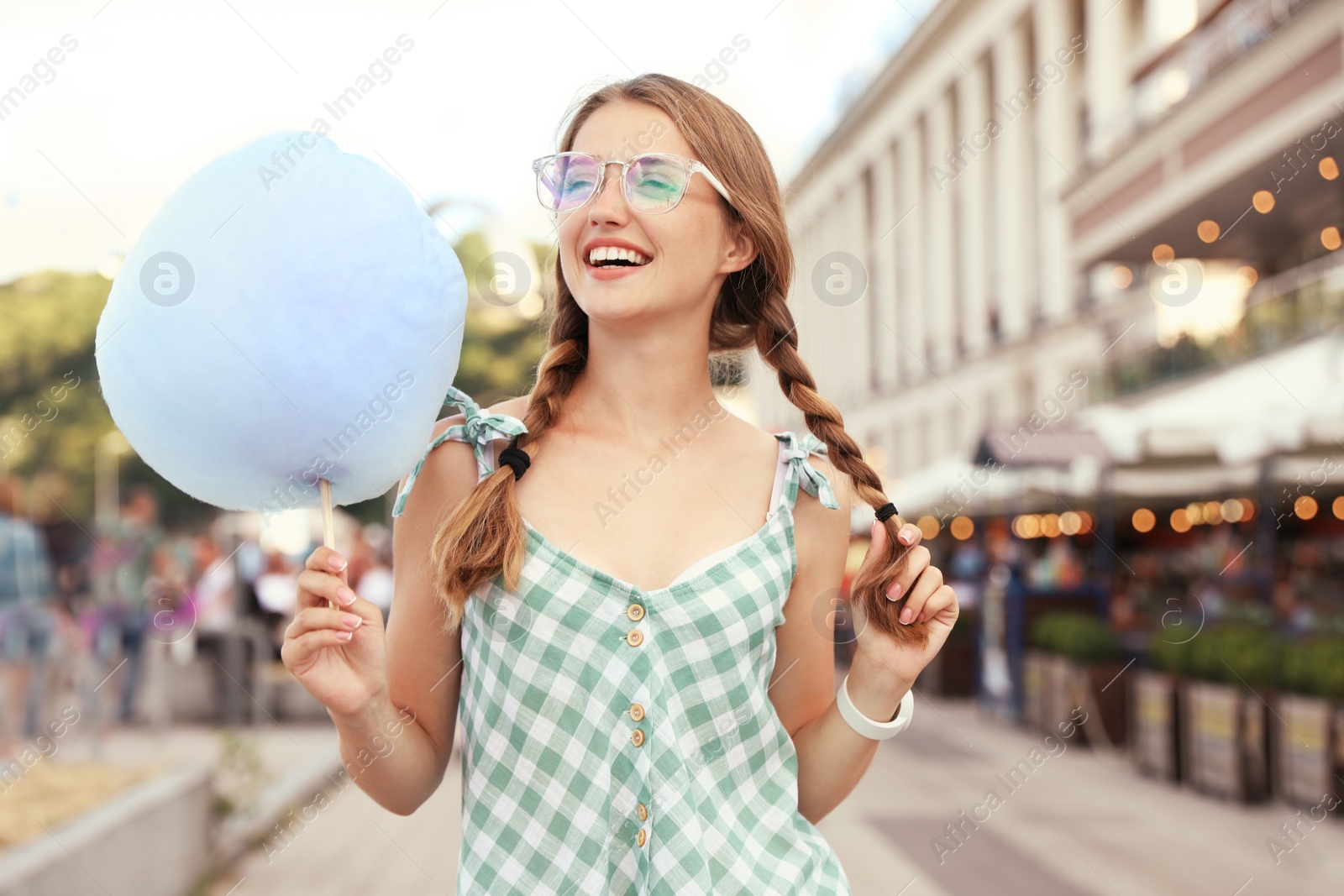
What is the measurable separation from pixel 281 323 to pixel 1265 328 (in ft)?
47.0

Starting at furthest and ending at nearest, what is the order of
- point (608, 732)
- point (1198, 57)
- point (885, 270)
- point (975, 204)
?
point (885, 270) < point (975, 204) < point (1198, 57) < point (608, 732)

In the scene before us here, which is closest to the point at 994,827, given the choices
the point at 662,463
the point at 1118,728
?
the point at 1118,728

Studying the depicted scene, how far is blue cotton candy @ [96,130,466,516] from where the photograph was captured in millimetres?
1572

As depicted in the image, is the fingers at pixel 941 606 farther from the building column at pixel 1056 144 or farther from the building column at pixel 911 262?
the building column at pixel 911 262

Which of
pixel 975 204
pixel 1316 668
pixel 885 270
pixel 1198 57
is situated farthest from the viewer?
pixel 885 270

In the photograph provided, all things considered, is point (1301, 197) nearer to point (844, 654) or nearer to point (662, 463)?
point (844, 654)

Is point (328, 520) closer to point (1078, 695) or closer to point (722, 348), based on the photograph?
point (722, 348)

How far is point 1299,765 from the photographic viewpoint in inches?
311

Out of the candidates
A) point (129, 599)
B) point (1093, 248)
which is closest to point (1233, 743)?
point (129, 599)

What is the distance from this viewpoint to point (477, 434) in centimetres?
188

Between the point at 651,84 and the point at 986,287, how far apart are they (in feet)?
121

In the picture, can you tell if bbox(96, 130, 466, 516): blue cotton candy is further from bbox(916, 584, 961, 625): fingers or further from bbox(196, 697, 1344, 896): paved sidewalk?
bbox(196, 697, 1344, 896): paved sidewalk

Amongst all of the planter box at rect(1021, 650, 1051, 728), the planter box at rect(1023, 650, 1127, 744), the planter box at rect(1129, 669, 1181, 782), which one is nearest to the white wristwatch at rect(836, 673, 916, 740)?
the planter box at rect(1129, 669, 1181, 782)

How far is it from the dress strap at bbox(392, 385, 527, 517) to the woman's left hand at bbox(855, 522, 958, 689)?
1.82 ft
